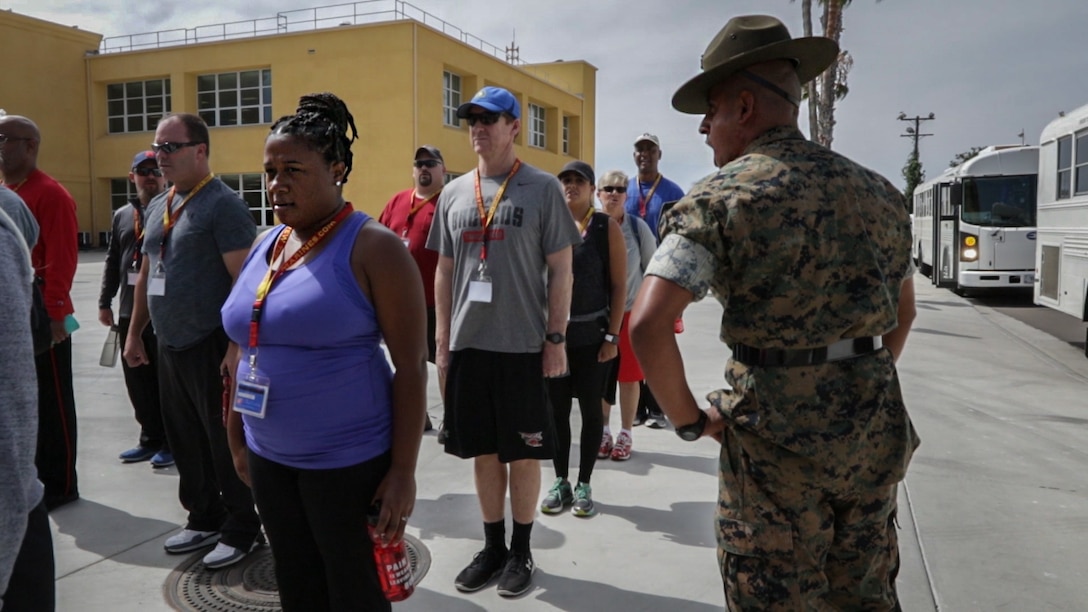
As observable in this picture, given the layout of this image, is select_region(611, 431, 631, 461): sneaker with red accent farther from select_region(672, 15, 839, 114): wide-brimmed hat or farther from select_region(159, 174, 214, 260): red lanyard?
select_region(672, 15, 839, 114): wide-brimmed hat

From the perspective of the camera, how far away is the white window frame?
3831cm

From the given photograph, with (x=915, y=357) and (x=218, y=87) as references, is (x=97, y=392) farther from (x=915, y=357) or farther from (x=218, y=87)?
(x=218, y=87)

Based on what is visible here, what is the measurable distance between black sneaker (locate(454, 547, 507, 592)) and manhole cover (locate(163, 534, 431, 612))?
0.22 m

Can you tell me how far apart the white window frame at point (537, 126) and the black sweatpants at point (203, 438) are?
115ft

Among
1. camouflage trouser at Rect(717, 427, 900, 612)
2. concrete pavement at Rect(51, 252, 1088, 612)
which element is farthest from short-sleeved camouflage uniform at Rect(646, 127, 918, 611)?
concrete pavement at Rect(51, 252, 1088, 612)

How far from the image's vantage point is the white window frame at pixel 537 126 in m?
38.3

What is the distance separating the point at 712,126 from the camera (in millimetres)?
2393

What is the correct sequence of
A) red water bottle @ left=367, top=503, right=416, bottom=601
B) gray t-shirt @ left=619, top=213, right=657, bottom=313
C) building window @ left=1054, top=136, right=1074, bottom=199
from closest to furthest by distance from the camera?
1. red water bottle @ left=367, top=503, right=416, bottom=601
2. gray t-shirt @ left=619, top=213, right=657, bottom=313
3. building window @ left=1054, top=136, right=1074, bottom=199

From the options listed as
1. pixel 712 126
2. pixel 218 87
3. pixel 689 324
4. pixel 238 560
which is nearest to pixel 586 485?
pixel 238 560

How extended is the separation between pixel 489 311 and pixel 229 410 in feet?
4.15

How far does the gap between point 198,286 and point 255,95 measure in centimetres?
3146

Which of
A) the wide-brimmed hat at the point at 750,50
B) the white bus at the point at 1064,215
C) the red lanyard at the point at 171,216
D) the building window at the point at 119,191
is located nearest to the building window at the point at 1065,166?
the white bus at the point at 1064,215

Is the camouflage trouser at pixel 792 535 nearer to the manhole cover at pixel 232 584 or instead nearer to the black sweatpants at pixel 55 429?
the manhole cover at pixel 232 584

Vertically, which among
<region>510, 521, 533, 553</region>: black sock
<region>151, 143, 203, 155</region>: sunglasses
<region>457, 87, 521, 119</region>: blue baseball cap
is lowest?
<region>510, 521, 533, 553</region>: black sock
